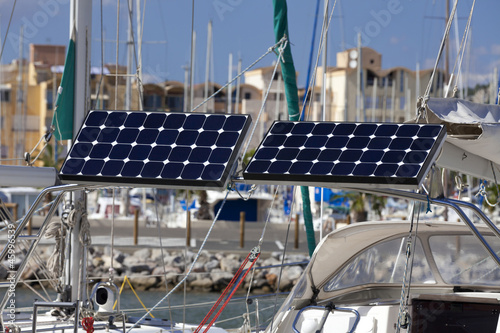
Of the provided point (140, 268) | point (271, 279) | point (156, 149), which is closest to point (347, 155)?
point (156, 149)

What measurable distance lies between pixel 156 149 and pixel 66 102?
2.98 m

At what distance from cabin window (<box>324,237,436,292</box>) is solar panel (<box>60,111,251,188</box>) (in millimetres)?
2044

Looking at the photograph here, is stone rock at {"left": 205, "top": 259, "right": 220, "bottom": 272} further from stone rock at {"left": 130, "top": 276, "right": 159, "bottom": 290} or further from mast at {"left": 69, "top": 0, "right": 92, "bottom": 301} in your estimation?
mast at {"left": 69, "top": 0, "right": 92, "bottom": 301}

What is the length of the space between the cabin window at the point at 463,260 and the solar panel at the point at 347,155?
6.57 feet

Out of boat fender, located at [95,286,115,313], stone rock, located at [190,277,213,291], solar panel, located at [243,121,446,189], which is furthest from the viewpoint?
stone rock, located at [190,277,213,291]

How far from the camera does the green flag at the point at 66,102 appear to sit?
23.3 feet

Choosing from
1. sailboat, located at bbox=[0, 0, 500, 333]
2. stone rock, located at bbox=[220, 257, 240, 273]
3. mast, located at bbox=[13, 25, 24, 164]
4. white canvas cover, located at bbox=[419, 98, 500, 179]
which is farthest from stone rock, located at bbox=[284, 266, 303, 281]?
mast, located at bbox=[13, 25, 24, 164]

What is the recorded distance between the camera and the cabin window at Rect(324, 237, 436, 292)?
6.01m

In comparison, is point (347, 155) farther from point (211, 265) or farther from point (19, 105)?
point (19, 105)

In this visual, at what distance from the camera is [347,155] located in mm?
4184

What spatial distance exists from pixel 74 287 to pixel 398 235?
291cm

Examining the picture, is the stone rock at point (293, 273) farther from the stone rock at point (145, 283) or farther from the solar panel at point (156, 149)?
the solar panel at point (156, 149)

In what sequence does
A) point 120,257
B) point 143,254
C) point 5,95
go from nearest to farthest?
point 120,257 < point 143,254 < point 5,95

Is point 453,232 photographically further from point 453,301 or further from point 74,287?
point 74,287
